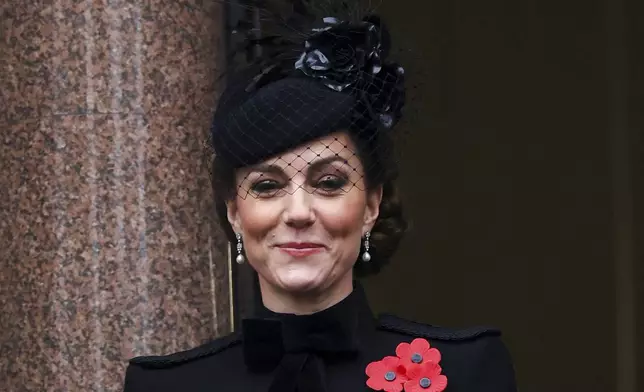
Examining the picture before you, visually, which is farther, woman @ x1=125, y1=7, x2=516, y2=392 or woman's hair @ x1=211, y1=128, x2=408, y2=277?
woman's hair @ x1=211, y1=128, x2=408, y2=277

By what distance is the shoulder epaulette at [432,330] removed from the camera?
277cm

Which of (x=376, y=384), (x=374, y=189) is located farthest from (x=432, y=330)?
(x=374, y=189)

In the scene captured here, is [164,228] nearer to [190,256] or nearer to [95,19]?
[190,256]

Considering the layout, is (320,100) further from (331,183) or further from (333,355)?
(333,355)

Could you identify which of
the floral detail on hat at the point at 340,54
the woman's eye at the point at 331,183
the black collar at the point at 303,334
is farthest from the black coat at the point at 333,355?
the floral detail on hat at the point at 340,54

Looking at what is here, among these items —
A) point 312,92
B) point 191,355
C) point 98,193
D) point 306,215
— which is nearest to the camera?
point 306,215

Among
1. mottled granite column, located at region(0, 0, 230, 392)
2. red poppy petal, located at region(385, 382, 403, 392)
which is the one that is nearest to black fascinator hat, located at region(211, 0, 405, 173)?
red poppy petal, located at region(385, 382, 403, 392)

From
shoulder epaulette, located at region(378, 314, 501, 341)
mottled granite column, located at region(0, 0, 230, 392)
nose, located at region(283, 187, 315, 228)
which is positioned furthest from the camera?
mottled granite column, located at region(0, 0, 230, 392)

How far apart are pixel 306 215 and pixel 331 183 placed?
0.31 feet

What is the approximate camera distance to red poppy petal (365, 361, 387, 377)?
272 centimetres

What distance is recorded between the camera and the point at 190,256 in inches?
137

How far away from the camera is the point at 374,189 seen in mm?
2822

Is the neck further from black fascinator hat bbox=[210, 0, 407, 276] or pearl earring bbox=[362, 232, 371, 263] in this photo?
black fascinator hat bbox=[210, 0, 407, 276]

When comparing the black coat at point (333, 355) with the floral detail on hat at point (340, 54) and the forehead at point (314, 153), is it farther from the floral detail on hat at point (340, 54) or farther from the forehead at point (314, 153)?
the floral detail on hat at point (340, 54)
